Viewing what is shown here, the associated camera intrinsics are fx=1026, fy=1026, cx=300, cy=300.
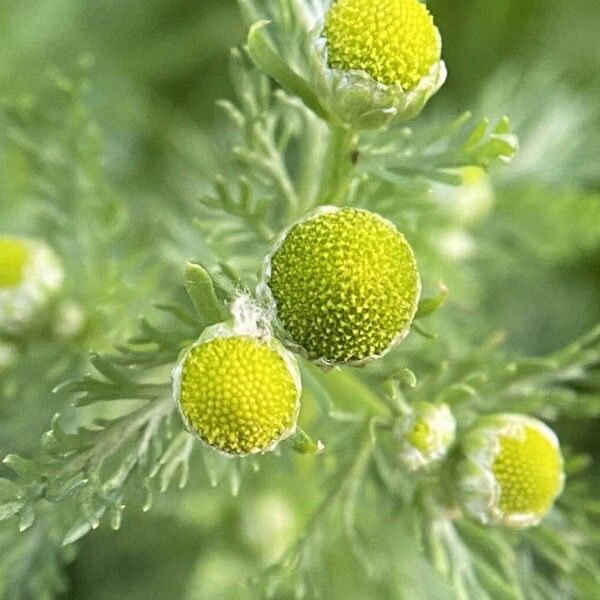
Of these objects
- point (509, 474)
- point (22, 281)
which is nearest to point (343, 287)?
point (509, 474)

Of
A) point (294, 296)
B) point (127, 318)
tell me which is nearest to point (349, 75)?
point (294, 296)

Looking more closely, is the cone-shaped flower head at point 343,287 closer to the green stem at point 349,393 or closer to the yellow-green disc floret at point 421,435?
the yellow-green disc floret at point 421,435

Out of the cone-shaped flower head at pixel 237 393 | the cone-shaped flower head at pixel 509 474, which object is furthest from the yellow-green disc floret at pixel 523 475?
the cone-shaped flower head at pixel 237 393

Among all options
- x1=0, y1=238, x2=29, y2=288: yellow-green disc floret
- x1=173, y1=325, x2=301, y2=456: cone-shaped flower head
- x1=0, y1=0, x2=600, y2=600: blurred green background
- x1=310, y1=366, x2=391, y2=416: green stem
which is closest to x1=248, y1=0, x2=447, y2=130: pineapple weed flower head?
x1=173, y1=325, x2=301, y2=456: cone-shaped flower head

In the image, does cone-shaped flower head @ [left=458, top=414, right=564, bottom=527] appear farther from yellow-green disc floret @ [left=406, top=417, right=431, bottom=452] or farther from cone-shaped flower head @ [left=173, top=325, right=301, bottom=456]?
cone-shaped flower head @ [left=173, top=325, right=301, bottom=456]

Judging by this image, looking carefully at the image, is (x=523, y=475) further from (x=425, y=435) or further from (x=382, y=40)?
(x=382, y=40)

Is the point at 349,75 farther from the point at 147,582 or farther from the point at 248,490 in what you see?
the point at 147,582
